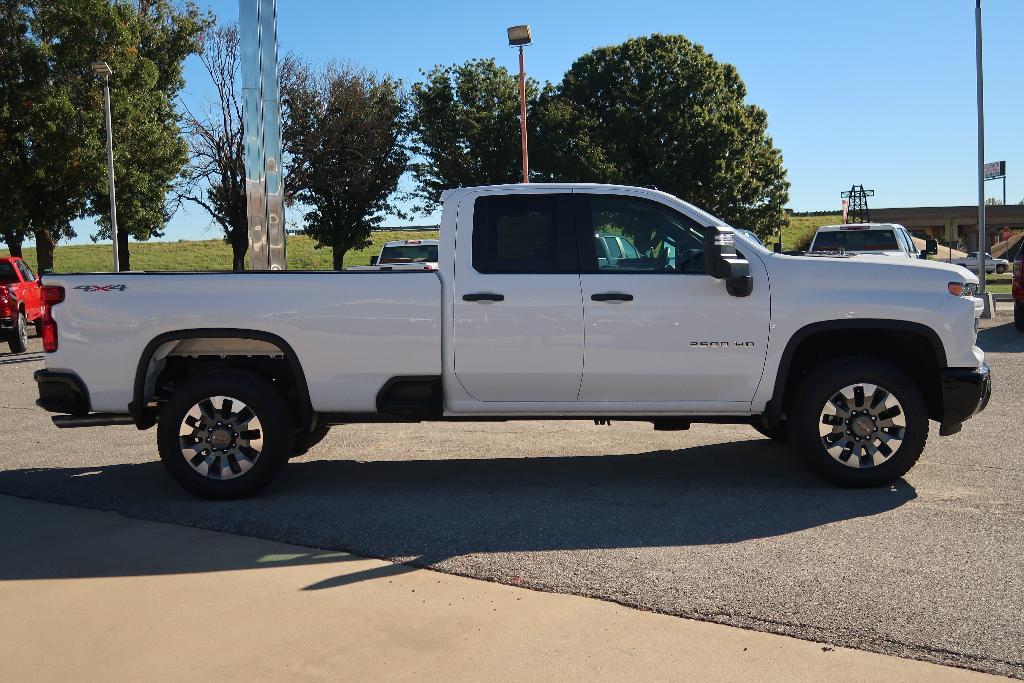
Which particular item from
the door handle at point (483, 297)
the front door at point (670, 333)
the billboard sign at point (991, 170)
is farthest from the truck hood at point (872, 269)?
the billboard sign at point (991, 170)

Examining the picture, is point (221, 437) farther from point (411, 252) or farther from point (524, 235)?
point (411, 252)

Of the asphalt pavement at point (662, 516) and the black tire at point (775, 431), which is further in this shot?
the black tire at point (775, 431)

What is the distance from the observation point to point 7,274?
1895 centimetres

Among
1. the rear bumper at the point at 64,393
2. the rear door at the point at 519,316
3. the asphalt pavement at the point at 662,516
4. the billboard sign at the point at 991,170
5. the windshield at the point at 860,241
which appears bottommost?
the asphalt pavement at the point at 662,516

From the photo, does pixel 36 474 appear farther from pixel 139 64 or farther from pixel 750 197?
pixel 750 197

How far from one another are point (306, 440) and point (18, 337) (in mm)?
13358

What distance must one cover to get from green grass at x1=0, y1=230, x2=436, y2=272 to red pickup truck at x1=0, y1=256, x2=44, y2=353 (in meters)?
40.0

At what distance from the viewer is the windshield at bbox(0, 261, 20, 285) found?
61.9 feet

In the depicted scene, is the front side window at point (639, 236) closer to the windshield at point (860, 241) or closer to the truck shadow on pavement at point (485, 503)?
the truck shadow on pavement at point (485, 503)

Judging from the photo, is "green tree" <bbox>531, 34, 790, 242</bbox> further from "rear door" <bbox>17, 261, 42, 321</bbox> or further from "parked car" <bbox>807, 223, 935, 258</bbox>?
"rear door" <bbox>17, 261, 42, 321</bbox>

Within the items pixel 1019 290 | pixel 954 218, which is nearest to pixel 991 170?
pixel 1019 290

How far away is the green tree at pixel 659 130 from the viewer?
45219 mm

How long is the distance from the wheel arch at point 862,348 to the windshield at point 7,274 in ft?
54.0

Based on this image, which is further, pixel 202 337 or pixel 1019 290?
pixel 1019 290
